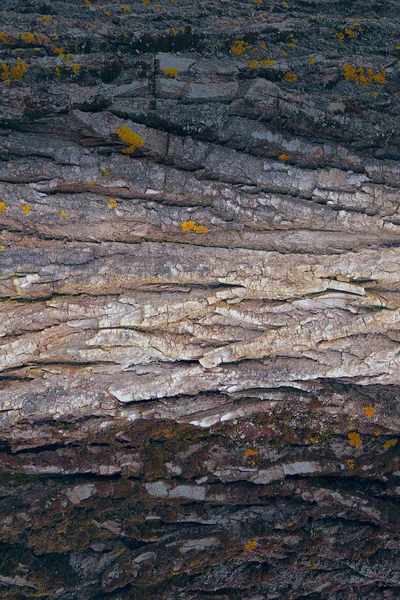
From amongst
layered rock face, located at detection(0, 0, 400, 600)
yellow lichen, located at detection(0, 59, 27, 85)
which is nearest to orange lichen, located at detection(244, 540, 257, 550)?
layered rock face, located at detection(0, 0, 400, 600)

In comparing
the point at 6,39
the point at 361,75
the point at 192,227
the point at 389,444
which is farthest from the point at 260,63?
the point at 389,444

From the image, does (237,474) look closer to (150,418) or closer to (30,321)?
(150,418)

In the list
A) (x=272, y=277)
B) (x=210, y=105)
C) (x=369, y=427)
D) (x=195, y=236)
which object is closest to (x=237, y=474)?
(x=369, y=427)

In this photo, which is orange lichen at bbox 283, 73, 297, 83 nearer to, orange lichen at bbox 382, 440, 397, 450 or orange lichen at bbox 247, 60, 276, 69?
orange lichen at bbox 247, 60, 276, 69

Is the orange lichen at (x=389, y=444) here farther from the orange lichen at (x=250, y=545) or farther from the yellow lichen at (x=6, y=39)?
the yellow lichen at (x=6, y=39)

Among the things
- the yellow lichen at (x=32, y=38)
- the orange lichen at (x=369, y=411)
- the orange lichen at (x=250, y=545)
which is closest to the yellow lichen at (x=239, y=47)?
the yellow lichen at (x=32, y=38)

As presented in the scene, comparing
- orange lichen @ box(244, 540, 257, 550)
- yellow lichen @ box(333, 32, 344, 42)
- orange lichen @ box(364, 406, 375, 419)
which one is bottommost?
orange lichen @ box(244, 540, 257, 550)
